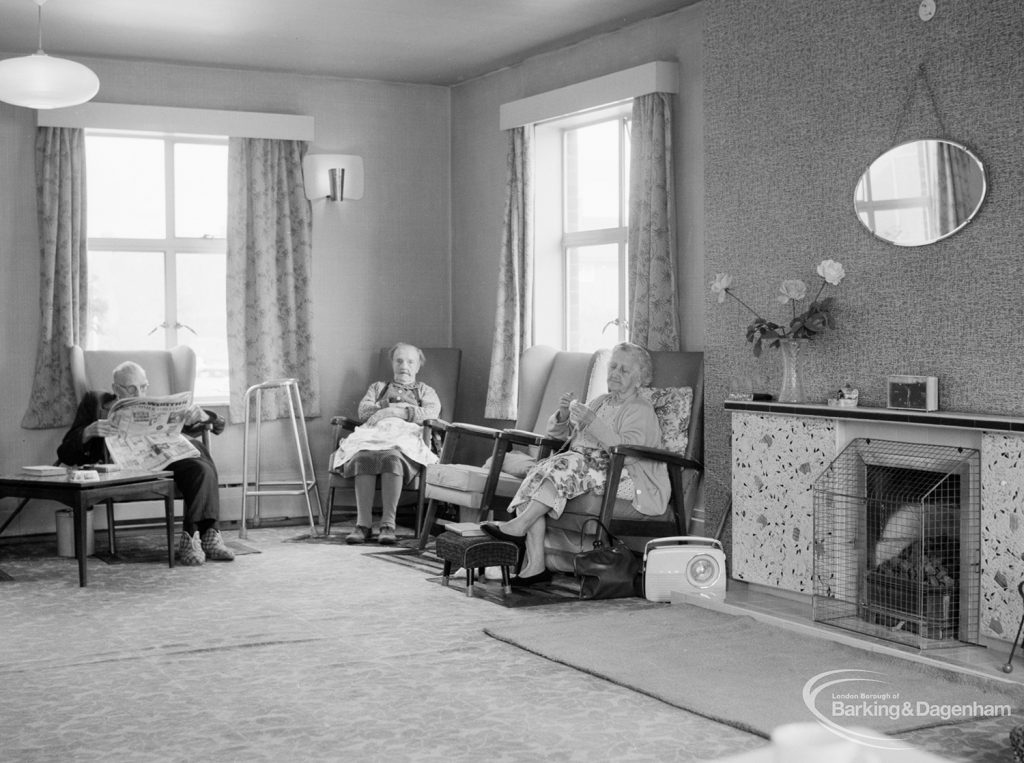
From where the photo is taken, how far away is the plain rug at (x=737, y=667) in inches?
127

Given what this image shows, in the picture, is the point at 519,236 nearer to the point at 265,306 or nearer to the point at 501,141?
the point at 501,141

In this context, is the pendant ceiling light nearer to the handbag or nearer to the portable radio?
the handbag

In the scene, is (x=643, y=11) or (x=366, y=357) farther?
(x=366, y=357)

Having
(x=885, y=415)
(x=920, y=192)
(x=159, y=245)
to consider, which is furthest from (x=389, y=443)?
(x=920, y=192)

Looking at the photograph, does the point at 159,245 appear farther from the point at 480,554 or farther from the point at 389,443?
the point at 480,554

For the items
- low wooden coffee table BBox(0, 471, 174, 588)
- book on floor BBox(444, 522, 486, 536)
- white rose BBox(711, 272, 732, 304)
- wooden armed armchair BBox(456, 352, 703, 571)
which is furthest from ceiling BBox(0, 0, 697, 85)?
book on floor BBox(444, 522, 486, 536)

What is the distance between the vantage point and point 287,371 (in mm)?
7168

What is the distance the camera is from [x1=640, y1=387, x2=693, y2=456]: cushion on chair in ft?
16.9

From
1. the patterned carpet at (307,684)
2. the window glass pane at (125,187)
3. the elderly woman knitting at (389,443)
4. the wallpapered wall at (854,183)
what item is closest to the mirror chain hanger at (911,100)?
the wallpapered wall at (854,183)

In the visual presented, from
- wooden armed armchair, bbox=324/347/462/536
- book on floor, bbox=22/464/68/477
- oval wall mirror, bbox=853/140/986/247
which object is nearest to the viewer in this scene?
oval wall mirror, bbox=853/140/986/247

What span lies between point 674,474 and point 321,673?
1.92m

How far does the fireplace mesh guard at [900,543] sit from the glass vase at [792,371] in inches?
14.8

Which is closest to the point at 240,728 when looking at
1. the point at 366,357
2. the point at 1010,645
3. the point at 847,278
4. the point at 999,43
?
the point at 1010,645

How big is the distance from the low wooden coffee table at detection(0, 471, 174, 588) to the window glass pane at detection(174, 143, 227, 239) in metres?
2.07
